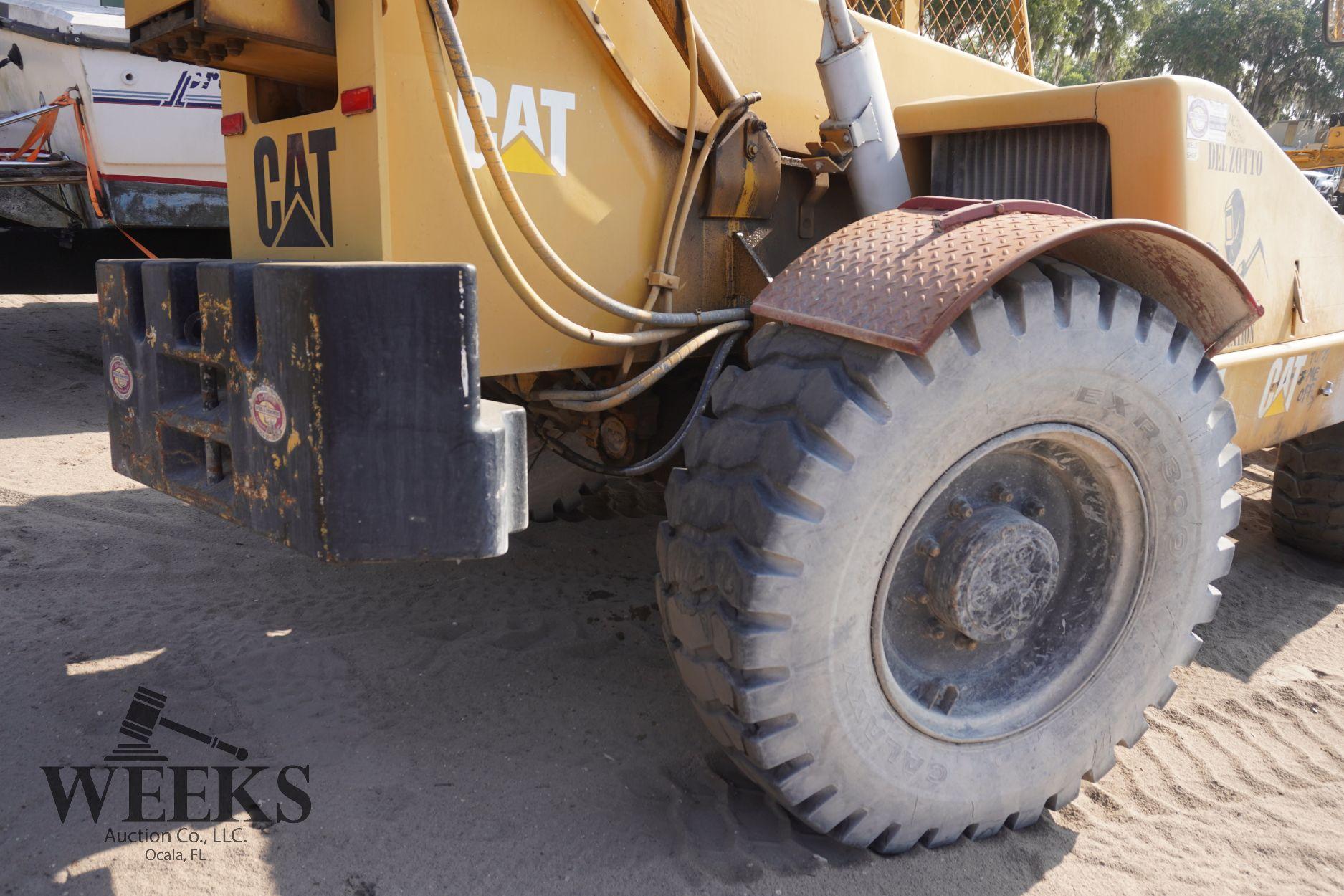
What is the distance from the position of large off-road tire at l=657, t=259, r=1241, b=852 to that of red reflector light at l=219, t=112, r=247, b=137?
1.50 meters

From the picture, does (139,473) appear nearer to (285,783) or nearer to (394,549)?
(285,783)

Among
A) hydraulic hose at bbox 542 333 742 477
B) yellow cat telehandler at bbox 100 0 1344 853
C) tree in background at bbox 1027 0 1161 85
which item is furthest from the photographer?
tree in background at bbox 1027 0 1161 85

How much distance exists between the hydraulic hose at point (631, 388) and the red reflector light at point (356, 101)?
83 centimetres

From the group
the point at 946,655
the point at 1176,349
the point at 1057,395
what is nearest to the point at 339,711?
the point at 946,655

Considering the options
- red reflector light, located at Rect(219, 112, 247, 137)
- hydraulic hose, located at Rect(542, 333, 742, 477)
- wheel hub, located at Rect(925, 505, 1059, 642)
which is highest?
red reflector light, located at Rect(219, 112, 247, 137)

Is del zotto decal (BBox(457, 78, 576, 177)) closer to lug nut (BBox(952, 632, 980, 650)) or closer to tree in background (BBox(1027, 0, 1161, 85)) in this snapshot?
lug nut (BBox(952, 632, 980, 650))

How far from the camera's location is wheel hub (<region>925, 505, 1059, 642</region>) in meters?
2.16

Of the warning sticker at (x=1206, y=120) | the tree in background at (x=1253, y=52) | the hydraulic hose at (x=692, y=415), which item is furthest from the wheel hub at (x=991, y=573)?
the tree in background at (x=1253, y=52)

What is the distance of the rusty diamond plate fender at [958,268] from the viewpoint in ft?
6.21

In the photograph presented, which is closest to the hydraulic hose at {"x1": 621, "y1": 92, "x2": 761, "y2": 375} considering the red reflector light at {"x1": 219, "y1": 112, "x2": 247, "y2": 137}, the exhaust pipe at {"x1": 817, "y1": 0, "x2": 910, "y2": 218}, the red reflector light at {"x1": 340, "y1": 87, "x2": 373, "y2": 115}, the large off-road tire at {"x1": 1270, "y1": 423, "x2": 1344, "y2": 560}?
the exhaust pipe at {"x1": 817, "y1": 0, "x2": 910, "y2": 218}

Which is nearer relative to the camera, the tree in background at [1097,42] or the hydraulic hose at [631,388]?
the hydraulic hose at [631,388]

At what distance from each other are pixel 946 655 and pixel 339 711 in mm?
1631

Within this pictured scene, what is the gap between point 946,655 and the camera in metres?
2.30

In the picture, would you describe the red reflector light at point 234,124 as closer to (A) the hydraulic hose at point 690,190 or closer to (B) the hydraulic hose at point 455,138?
(B) the hydraulic hose at point 455,138
